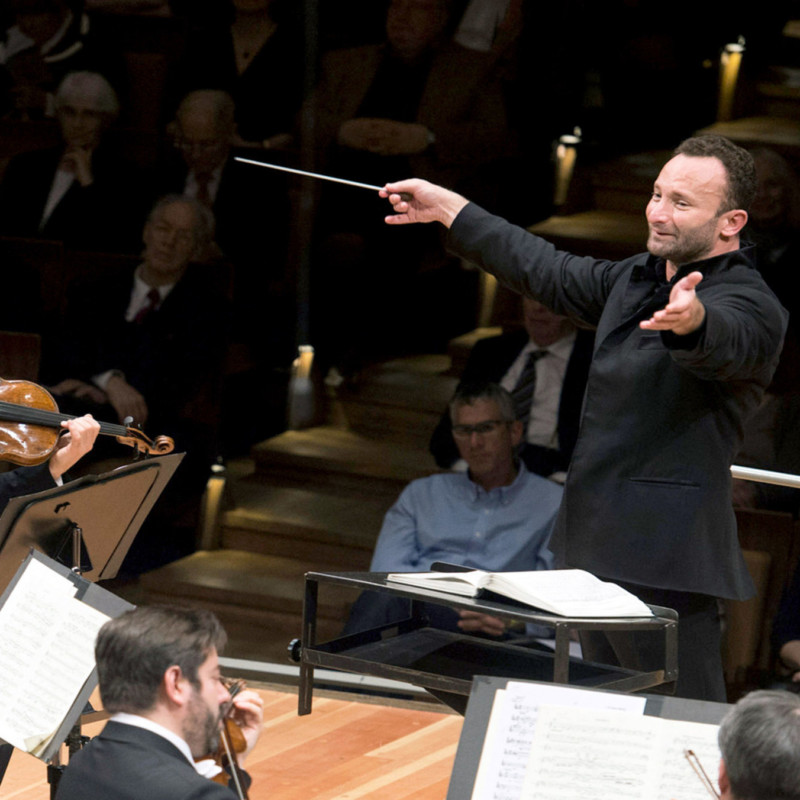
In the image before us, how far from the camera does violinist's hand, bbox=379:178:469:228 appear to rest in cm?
253

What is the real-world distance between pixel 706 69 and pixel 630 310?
2.64m

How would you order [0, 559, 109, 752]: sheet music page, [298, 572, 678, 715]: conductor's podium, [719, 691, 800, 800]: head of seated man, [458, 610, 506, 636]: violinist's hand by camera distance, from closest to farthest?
1. [719, 691, 800, 800]: head of seated man
2. [298, 572, 678, 715]: conductor's podium
3. [0, 559, 109, 752]: sheet music page
4. [458, 610, 506, 636]: violinist's hand

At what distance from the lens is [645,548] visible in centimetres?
231

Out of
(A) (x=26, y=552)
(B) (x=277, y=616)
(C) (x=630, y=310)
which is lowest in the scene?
(B) (x=277, y=616)

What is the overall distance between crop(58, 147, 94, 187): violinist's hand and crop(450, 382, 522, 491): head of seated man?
176 cm

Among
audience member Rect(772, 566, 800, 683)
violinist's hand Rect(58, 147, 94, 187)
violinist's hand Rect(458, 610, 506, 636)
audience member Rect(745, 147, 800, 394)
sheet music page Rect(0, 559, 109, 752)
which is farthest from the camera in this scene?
violinist's hand Rect(58, 147, 94, 187)

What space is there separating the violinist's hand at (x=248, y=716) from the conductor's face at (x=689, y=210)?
1.00 meters

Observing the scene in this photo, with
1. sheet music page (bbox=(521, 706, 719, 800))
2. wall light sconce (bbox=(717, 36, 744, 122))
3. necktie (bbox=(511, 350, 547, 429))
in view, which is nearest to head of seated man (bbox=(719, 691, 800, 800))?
sheet music page (bbox=(521, 706, 719, 800))

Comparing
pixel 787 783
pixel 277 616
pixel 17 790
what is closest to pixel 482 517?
pixel 277 616

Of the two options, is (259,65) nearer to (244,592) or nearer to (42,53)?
(42,53)

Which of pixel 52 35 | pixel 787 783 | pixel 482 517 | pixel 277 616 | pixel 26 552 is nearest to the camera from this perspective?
pixel 787 783

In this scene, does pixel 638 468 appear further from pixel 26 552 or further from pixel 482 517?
pixel 482 517

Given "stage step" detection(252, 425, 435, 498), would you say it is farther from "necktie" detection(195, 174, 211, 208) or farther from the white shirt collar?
the white shirt collar

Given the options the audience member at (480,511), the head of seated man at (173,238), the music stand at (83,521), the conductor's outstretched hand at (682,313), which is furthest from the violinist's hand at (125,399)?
the conductor's outstretched hand at (682,313)
